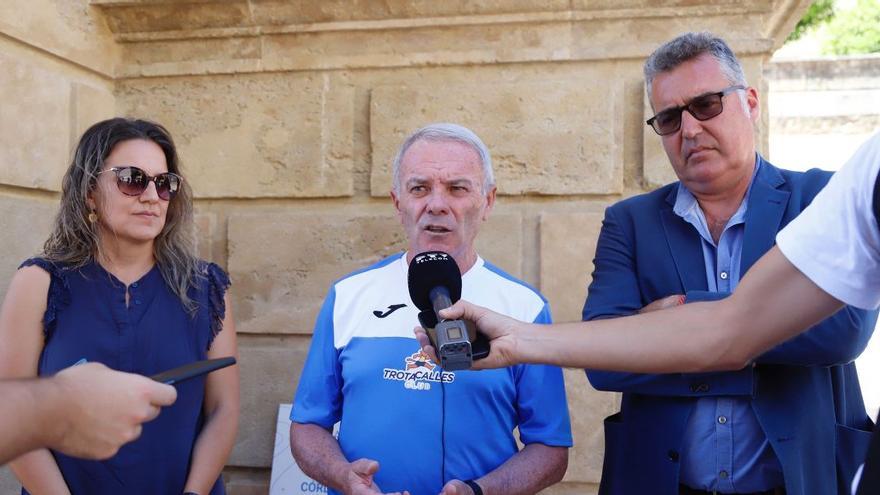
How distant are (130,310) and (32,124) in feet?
4.29

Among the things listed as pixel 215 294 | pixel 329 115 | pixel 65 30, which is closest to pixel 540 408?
pixel 215 294

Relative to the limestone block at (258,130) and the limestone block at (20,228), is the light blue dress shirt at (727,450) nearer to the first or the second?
the limestone block at (258,130)

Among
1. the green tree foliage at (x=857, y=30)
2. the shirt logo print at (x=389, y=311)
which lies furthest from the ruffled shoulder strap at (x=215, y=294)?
the green tree foliage at (x=857, y=30)

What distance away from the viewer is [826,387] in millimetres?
2301

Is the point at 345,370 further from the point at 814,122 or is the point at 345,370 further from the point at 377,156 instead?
the point at 814,122

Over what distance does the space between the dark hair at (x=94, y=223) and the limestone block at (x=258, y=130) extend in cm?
95

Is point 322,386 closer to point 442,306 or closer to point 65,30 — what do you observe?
point 442,306

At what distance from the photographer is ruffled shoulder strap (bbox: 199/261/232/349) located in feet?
9.93

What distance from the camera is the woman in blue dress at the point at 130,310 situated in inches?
106

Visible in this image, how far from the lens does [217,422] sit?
9.67 ft

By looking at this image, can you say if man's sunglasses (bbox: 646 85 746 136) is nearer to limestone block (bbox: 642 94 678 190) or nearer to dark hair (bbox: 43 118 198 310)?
limestone block (bbox: 642 94 678 190)

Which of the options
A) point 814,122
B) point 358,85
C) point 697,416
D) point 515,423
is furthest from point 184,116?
point 814,122

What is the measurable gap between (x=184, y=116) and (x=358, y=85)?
0.93 meters

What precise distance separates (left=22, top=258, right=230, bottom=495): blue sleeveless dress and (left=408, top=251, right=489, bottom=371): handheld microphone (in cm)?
115
